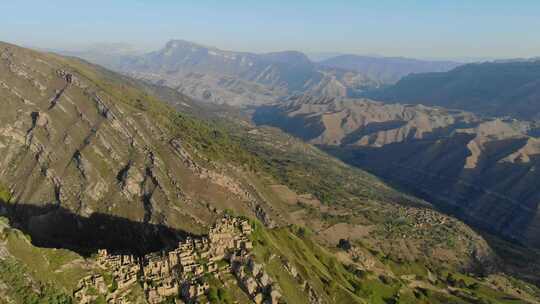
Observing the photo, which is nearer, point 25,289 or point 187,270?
point 25,289

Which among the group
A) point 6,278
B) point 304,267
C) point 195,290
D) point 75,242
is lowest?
point 75,242

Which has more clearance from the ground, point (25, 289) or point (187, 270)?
point (25, 289)

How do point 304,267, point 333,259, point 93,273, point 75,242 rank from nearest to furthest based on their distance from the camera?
point 93,273
point 304,267
point 333,259
point 75,242

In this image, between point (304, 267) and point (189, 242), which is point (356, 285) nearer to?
point (304, 267)

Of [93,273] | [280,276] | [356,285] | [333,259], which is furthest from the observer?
[333,259]

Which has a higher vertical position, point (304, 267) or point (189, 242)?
point (189, 242)

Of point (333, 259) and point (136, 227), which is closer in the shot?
point (333, 259)

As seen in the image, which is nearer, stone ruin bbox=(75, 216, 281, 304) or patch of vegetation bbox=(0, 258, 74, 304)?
patch of vegetation bbox=(0, 258, 74, 304)

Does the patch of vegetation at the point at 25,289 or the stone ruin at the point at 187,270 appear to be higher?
the patch of vegetation at the point at 25,289

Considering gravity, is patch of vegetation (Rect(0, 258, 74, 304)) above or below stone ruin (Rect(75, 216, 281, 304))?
above

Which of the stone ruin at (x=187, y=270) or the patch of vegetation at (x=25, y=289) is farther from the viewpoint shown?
the stone ruin at (x=187, y=270)

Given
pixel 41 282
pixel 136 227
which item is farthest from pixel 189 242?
pixel 136 227
